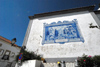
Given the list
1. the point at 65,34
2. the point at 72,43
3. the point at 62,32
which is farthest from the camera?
the point at 62,32

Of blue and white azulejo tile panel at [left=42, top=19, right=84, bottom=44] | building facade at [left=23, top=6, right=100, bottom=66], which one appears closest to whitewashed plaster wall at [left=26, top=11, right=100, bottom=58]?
building facade at [left=23, top=6, right=100, bottom=66]

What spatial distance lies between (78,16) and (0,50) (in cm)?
1501

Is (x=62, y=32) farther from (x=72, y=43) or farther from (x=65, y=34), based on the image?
(x=72, y=43)

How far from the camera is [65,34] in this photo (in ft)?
A: 22.5

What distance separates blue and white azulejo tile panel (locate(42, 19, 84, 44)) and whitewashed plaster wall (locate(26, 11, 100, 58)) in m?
0.43

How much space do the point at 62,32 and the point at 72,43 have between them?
1754mm

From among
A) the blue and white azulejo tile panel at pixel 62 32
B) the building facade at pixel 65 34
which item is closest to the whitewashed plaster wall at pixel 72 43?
the building facade at pixel 65 34

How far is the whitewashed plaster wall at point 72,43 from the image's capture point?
560 centimetres

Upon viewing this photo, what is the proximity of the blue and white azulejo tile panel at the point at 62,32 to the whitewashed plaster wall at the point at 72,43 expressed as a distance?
428 mm

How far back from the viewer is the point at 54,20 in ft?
27.2

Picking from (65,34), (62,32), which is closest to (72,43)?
(65,34)

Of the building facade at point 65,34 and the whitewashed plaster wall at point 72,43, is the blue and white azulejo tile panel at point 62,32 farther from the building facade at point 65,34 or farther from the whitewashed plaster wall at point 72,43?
the whitewashed plaster wall at point 72,43

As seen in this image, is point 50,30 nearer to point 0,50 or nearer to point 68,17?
point 68,17

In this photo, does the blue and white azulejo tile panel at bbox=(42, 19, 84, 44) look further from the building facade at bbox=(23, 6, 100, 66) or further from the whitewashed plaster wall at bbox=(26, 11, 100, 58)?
the whitewashed plaster wall at bbox=(26, 11, 100, 58)
